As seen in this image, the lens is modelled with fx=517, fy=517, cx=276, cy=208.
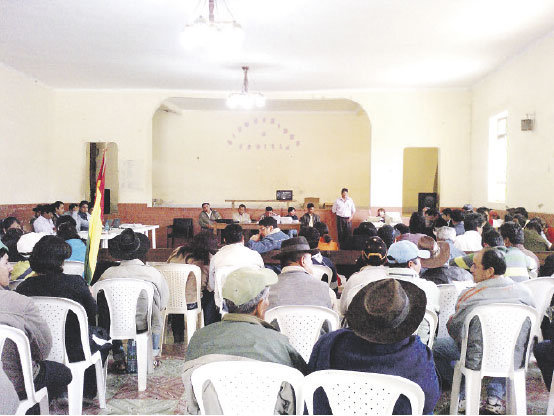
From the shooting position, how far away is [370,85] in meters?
10.5

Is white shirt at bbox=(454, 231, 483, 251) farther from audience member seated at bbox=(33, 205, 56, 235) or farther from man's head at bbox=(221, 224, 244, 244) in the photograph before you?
audience member seated at bbox=(33, 205, 56, 235)

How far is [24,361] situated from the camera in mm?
2227

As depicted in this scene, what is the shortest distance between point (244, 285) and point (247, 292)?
3cm

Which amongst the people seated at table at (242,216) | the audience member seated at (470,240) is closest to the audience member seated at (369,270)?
the audience member seated at (470,240)

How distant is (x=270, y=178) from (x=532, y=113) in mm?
7278

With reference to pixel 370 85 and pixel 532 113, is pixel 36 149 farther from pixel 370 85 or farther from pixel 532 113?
pixel 532 113

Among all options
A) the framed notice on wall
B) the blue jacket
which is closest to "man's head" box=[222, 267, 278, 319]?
the blue jacket

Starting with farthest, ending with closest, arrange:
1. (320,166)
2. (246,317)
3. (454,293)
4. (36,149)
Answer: (320,166)
(36,149)
(454,293)
(246,317)

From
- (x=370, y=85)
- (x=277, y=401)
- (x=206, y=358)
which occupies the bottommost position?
(x=277, y=401)

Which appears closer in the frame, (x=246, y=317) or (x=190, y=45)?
(x=246, y=317)

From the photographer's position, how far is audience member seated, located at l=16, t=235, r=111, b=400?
9.28ft

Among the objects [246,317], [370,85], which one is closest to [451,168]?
[370,85]

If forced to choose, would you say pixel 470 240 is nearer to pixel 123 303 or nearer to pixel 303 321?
pixel 303 321

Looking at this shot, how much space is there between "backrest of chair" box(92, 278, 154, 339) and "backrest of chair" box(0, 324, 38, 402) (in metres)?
1.05
